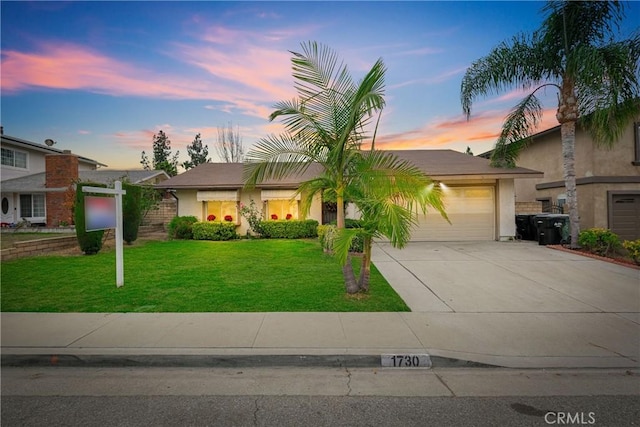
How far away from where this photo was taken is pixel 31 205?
2042 centimetres

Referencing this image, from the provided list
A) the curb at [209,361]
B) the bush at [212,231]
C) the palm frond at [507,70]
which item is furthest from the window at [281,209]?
the curb at [209,361]

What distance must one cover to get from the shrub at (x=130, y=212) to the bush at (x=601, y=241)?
56.1 ft

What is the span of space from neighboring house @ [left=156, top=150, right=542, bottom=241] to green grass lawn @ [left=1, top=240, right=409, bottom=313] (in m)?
4.64

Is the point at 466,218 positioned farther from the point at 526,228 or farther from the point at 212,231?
the point at 212,231

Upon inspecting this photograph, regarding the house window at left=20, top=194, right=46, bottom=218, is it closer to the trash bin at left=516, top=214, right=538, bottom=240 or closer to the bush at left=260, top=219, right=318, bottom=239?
the bush at left=260, top=219, right=318, bottom=239

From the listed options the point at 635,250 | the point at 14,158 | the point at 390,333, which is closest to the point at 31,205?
the point at 14,158

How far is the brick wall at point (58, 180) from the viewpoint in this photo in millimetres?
17125

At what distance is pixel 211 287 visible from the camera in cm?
680

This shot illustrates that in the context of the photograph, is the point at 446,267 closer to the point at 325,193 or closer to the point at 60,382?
the point at 325,193

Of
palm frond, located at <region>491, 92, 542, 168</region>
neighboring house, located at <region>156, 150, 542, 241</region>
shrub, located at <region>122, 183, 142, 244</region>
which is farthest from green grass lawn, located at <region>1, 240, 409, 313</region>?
palm frond, located at <region>491, 92, 542, 168</region>

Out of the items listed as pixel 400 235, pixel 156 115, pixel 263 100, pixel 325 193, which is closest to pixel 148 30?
pixel 263 100

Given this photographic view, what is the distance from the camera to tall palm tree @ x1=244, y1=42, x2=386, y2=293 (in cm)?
586

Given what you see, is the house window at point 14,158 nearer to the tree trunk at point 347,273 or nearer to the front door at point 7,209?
the front door at point 7,209

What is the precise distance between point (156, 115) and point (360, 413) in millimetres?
18024
